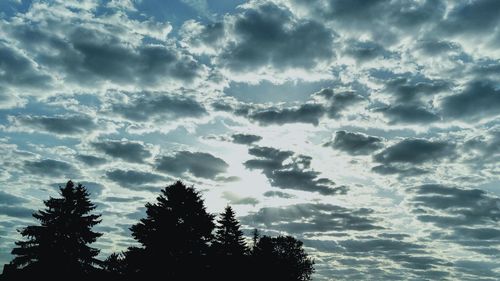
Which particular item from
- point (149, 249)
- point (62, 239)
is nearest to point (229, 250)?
point (149, 249)

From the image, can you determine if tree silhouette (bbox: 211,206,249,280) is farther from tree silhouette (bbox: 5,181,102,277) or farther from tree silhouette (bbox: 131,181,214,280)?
tree silhouette (bbox: 5,181,102,277)

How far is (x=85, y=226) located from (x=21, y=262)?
5.24 m

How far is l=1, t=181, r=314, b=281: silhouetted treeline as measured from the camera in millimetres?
33594

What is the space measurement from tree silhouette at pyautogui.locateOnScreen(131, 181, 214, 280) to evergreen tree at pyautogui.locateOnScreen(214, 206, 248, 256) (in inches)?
250

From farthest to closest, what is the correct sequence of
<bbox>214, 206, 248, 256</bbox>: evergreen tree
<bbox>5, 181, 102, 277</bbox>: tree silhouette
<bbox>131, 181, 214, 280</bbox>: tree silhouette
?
1. <bbox>214, 206, 248, 256</bbox>: evergreen tree
2. <bbox>131, 181, 214, 280</bbox>: tree silhouette
3. <bbox>5, 181, 102, 277</bbox>: tree silhouette

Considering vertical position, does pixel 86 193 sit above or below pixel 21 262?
above

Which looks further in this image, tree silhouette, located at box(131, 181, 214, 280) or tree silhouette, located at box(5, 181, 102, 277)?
tree silhouette, located at box(131, 181, 214, 280)

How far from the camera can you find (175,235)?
39.7 metres

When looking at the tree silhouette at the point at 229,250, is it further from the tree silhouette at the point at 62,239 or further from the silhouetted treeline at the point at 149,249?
the tree silhouette at the point at 62,239

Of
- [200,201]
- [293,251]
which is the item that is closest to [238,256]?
[200,201]

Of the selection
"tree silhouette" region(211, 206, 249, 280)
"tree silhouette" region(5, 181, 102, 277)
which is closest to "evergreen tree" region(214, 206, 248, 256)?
"tree silhouette" region(211, 206, 249, 280)

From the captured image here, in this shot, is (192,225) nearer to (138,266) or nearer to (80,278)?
(138,266)

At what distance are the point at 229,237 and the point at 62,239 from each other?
842 inches

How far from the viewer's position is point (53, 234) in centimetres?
3444
